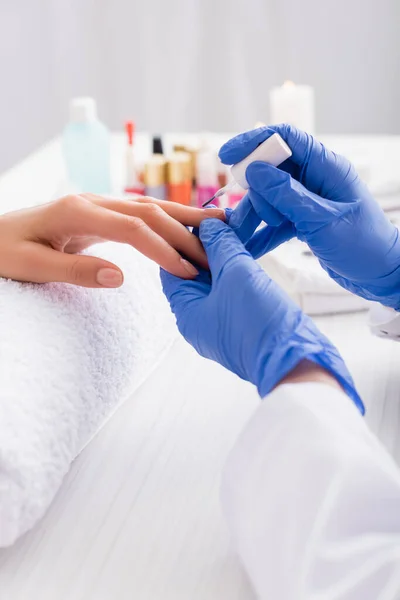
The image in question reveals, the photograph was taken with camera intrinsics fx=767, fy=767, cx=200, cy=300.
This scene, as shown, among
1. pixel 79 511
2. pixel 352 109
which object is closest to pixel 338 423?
pixel 79 511

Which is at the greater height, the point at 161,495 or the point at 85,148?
the point at 85,148

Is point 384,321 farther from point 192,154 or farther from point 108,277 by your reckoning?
point 192,154

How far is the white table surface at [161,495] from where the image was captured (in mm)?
637

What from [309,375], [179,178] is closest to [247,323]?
[309,375]

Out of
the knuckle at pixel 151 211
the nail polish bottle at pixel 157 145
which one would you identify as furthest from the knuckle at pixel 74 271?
the nail polish bottle at pixel 157 145

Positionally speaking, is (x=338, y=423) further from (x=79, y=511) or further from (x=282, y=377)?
(x=79, y=511)

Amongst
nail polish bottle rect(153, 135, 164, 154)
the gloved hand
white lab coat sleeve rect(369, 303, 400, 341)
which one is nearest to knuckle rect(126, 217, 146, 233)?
the gloved hand

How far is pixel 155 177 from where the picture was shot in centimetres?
138

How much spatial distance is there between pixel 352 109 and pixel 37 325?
1853mm

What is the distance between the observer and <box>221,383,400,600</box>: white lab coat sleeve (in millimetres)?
535

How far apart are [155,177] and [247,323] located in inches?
29.6

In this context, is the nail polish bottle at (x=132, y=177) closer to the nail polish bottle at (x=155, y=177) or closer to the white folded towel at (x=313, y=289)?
the nail polish bottle at (x=155, y=177)

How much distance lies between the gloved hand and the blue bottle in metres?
0.66

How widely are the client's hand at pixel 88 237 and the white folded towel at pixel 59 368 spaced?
24 millimetres
